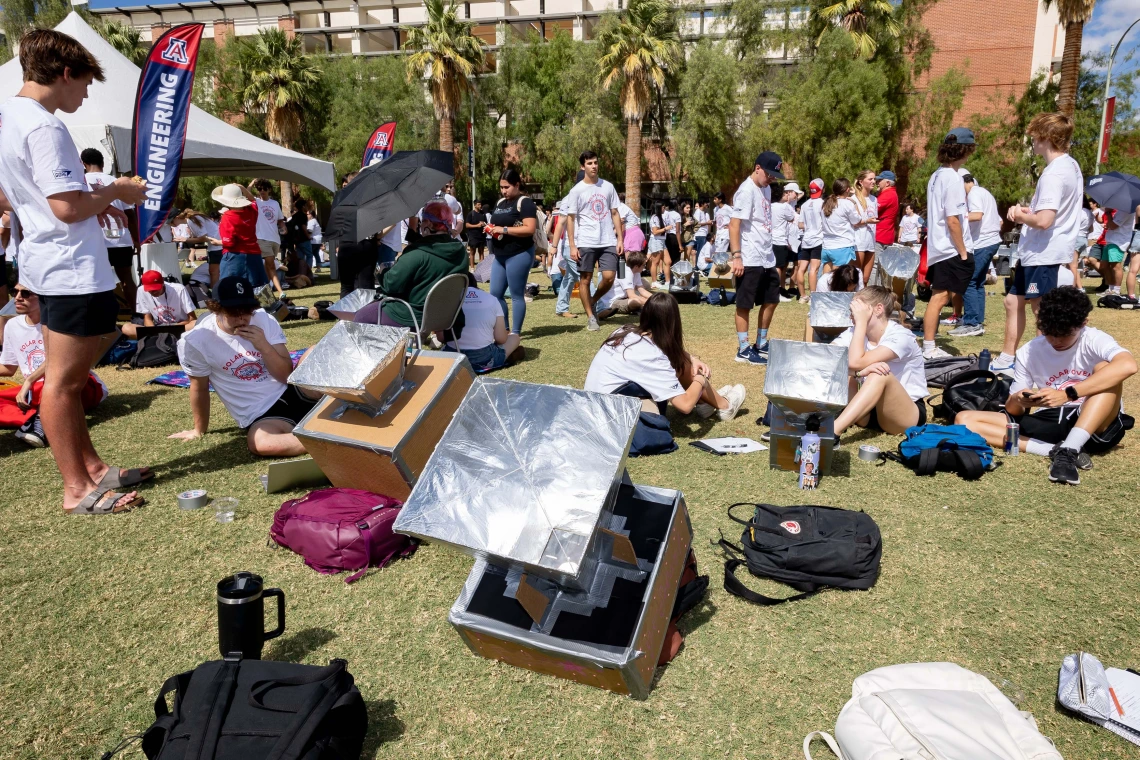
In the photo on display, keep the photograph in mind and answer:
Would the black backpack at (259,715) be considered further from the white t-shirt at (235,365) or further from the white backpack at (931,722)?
the white t-shirt at (235,365)

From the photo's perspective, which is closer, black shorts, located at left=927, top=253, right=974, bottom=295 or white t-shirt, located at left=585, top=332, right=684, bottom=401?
white t-shirt, located at left=585, top=332, right=684, bottom=401

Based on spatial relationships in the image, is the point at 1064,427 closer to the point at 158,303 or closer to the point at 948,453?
the point at 948,453

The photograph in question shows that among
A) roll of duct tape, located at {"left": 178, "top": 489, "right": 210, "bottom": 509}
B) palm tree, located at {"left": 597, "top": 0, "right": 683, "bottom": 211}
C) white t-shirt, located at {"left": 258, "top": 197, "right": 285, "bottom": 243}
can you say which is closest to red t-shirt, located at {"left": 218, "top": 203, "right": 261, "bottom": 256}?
white t-shirt, located at {"left": 258, "top": 197, "right": 285, "bottom": 243}

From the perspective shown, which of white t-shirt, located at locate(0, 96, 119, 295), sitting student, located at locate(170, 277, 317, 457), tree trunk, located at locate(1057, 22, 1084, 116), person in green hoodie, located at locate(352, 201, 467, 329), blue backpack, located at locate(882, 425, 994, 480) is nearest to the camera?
white t-shirt, located at locate(0, 96, 119, 295)

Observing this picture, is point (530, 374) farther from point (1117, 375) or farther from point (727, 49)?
point (727, 49)

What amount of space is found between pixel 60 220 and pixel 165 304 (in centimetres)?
452

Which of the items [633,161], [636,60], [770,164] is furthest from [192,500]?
[636,60]

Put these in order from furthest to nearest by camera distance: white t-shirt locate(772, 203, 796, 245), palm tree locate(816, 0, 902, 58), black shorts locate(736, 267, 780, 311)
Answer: palm tree locate(816, 0, 902, 58), white t-shirt locate(772, 203, 796, 245), black shorts locate(736, 267, 780, 311)

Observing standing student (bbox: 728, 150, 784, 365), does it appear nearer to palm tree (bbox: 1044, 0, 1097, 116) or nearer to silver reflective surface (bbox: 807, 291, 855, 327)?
silver reflective surface (bbox: 807, 291, 855, 327)

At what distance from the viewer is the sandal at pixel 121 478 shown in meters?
3.79

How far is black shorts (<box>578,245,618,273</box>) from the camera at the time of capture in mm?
8461

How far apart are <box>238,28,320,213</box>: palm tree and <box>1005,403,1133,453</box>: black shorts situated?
1137 inches

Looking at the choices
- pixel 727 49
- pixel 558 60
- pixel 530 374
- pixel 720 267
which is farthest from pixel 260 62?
pixel 530 374

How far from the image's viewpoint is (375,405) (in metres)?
3.40
